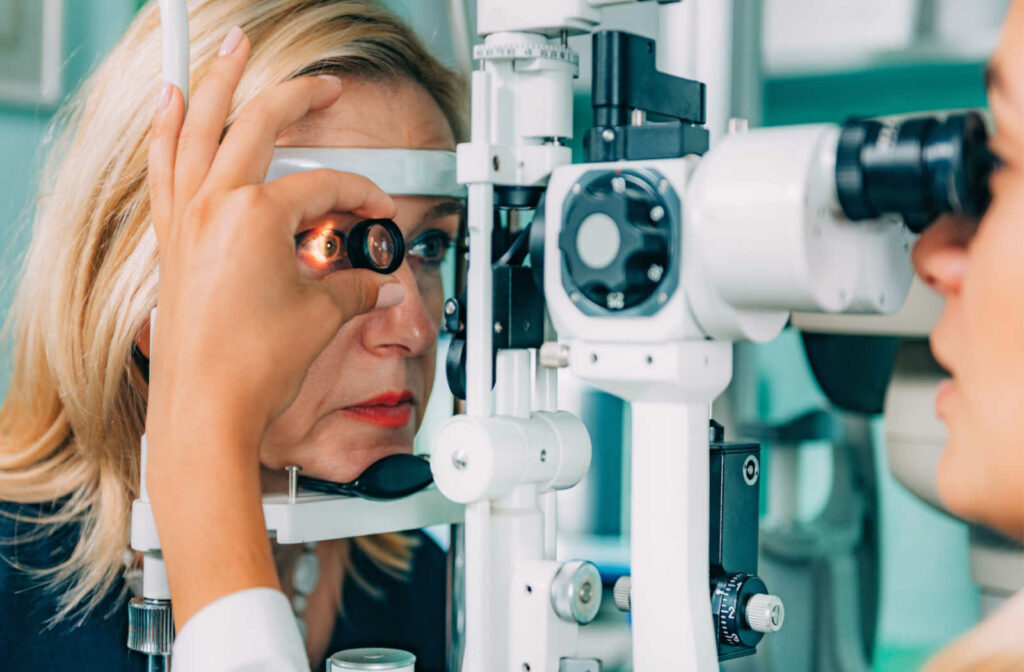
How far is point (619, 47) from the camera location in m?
0.66

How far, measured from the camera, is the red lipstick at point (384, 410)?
0.96m

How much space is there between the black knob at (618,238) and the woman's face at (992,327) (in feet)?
0.52

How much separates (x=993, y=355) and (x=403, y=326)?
535 mm

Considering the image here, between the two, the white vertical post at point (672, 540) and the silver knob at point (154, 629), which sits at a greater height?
the white vertical post at point (672, 540)

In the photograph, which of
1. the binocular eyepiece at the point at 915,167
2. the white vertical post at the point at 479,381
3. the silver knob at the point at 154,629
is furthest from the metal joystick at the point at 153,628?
the binocular eyepiece at the point at 915,167

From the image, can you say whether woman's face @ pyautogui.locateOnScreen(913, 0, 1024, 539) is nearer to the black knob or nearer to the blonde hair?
the black knob

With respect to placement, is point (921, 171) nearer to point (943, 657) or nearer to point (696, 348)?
point (696, 348)

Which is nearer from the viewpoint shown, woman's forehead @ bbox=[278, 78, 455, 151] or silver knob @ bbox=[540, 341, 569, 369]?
silver knob @ bbox=[540, 341, 569, 369]

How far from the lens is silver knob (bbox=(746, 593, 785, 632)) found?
650 millimetres

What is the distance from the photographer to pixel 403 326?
96cm

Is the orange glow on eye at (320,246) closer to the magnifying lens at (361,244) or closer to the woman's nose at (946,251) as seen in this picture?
the magnifying lens at (361,244)

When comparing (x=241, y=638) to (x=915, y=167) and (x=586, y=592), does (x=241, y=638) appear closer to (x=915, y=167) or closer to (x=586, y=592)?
(x=586, y=592)

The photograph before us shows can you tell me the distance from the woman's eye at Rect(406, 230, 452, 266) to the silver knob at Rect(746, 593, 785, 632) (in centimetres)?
48

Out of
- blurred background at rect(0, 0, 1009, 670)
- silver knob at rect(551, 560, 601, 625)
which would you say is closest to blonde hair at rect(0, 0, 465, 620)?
blurred background at rect(0, 0, 1009, 670)
